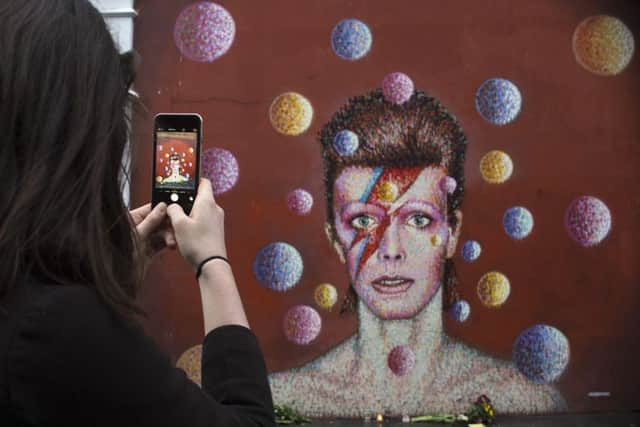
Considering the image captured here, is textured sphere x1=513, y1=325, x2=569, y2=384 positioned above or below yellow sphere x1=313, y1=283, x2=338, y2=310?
below

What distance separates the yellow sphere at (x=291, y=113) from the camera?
5.09m

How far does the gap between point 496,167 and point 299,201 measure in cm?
146

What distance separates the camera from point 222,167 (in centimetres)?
511

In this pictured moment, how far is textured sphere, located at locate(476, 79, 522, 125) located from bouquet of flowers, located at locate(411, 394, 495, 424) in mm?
2023

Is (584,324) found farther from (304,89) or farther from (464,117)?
(304,89)

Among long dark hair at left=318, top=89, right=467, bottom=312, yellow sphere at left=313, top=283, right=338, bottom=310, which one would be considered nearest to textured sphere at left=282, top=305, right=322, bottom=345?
yellow sphere at left=313, top=283, right=338, bottom=310

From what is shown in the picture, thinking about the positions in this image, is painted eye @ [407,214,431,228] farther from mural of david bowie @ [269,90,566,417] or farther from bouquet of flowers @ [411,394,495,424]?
bouquet of flowers @ [411,394,495,424]

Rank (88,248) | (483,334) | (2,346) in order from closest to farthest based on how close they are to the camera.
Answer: (2,346) < (88,248) < (483,334)

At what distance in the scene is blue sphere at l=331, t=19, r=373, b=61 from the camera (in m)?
5.09

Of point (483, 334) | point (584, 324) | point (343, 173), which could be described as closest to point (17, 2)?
point (343, 173)

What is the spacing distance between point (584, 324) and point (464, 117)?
174 cm

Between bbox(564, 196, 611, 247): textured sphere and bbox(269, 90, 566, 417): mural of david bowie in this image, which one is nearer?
bbox(269, 90, 566, 417): mural of david bowie

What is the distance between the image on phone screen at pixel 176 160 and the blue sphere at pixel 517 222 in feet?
12.1

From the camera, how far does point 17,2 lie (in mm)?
947
